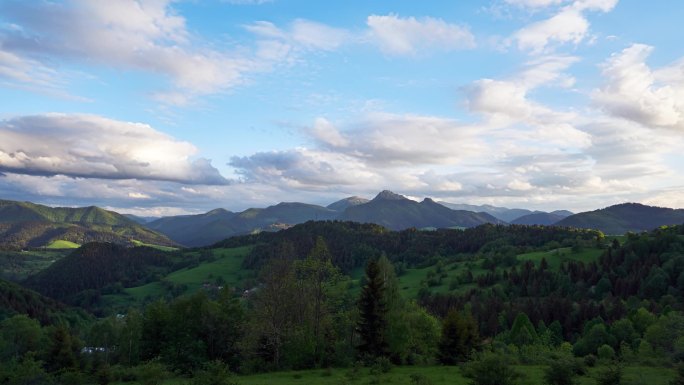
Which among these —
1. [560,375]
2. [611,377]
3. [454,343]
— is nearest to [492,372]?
[560,375]

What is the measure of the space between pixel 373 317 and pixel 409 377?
15.3 meters

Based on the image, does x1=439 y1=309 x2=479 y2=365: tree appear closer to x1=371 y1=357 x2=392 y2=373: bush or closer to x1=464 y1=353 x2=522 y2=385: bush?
x1=371 y1=357 x2=392 y2=373: bush

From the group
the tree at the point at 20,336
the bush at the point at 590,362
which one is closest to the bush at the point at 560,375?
the bush at the point at 590,362

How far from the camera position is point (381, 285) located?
2330 inches

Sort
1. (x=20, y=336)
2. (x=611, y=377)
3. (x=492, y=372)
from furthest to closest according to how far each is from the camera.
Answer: (x=20, y=336)
(x=611, y=377)
(x=492, y=372)

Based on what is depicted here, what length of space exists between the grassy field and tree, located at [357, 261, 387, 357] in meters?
6.60

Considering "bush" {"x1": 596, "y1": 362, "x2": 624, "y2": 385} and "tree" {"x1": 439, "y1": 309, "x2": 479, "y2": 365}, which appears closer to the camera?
"bush" {"x1": 596, "y1": 362, "x2": 624, "y2": 385}

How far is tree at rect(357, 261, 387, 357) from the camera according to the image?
56841 millimetres

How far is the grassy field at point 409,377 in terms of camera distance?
3753cm

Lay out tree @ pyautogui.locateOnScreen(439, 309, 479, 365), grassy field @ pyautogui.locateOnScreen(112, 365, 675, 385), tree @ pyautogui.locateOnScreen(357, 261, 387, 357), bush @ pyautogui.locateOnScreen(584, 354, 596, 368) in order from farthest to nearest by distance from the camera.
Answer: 1. tree @ pyautogui.locateOnScreen(357, 261, 387, 357)
2. tree @ pyautogui.locateOnScreen(439, 309, 479, 365)
3. bush @ pyautogui.locateOnScreen(584, 354, 596, 368)
4. grassy field @ pyautogui.locateOnScreen(112, 365, 675, 385)

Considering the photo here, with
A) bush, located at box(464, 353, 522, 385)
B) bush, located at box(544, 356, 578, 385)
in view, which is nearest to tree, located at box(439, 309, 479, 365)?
bush, located at box(544, 356, 578, 385)

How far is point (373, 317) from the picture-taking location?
57750 mm

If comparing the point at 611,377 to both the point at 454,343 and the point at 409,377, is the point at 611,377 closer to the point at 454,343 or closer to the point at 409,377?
the point at 409,377

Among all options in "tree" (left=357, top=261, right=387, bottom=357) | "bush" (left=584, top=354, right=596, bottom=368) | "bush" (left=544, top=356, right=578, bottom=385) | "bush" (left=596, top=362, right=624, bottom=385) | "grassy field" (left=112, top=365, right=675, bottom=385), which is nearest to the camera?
"bush" (left=596, top=362, right=624, bottom=385)
